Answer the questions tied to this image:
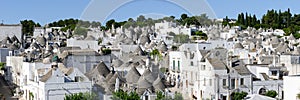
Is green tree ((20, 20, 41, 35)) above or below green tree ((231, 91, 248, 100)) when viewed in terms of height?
above

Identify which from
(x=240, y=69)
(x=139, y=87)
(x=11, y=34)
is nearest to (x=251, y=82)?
(x=240, y=69)

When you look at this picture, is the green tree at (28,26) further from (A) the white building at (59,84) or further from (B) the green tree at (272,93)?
(B) the green tree at (272,93)

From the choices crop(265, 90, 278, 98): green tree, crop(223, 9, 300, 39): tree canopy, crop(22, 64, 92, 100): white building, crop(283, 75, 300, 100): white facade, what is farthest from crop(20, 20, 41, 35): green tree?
crop(283, 75, 300, 100): white facade

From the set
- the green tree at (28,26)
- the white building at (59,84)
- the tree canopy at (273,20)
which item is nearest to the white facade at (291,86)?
the white building at (59,84)

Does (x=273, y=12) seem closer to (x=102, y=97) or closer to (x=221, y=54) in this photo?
(x=221, y=54)

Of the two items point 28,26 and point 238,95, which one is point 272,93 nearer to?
point 238,95

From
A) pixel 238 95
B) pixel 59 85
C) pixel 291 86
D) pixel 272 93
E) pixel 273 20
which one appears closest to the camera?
pixel 59 85

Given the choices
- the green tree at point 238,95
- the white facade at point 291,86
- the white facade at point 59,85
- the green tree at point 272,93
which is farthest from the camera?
the green tree at point 272,93

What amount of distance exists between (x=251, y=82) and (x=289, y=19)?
23.3 metres

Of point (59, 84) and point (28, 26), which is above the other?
point (28, 26)

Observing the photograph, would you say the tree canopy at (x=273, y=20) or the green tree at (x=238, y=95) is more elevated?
the tree canopy at (x=273, y=20)

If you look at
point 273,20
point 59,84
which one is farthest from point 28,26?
point 59,84

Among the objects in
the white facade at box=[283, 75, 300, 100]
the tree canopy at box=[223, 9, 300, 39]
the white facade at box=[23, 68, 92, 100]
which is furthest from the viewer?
the tree canopy at box=[223, 9, 300, 39]

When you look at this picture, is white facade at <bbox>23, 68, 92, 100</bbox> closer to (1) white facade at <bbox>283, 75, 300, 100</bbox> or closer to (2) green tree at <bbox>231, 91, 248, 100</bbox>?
(2) green tree at <bbox>231, 91, 248, 100</bbox>
